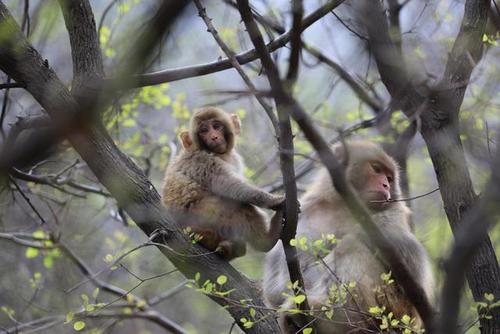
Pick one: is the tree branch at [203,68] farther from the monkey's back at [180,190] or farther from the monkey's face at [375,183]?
the monkey's face at [375,183]

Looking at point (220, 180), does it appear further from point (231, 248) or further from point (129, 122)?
point (129, 122)

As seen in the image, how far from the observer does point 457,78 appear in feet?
18.2

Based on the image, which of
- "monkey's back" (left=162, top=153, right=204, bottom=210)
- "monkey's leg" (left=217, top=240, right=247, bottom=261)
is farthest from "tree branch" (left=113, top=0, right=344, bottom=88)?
"monkey's leg" (left=217, top=240, right=247, bottom=261)

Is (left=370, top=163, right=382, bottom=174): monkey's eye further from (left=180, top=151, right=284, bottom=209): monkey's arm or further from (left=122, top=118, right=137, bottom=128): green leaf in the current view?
(left=122, top=118, right=137, bottom=128): green leaf

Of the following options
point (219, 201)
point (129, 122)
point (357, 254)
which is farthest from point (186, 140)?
point (129, 122)

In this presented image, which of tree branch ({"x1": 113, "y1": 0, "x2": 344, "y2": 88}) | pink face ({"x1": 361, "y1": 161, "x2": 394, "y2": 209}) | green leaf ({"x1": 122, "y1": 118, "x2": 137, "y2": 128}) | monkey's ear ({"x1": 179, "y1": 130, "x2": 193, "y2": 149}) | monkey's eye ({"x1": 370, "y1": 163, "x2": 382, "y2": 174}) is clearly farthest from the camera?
green leaf ({"x1": 122, "y1": 118, "x2": 137, "y2": 128})

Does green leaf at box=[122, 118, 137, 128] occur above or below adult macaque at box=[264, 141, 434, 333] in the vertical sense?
above

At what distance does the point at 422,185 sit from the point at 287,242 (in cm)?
461

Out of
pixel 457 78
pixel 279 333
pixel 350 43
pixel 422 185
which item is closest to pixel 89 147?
pixel 279 333

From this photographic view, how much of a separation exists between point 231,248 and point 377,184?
1367 mm

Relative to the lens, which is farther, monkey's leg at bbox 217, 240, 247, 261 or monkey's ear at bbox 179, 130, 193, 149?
monkey's ear at bbox 179, 130, 193, 149

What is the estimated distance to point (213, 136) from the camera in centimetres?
630

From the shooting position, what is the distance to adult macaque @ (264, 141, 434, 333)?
5.61 metres

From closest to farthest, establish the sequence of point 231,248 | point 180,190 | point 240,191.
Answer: point 231,248 → point 240,191 → point 180,190
